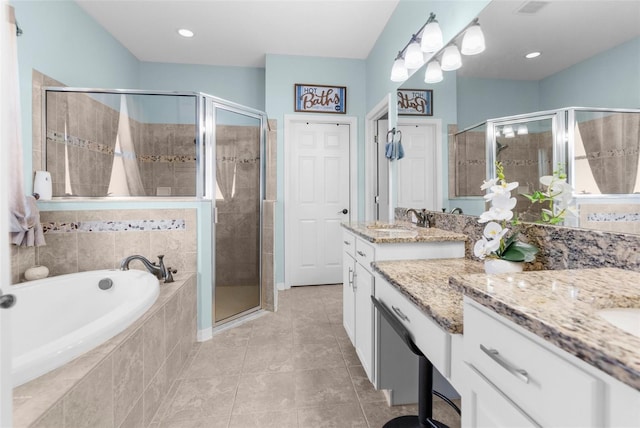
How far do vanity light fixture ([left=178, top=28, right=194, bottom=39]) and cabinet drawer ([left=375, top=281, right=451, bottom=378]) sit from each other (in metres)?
3.23

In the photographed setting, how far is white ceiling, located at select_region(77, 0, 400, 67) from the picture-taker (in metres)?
2.52

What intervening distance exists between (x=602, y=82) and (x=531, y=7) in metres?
0.47

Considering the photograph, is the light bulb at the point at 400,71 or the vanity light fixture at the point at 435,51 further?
the light bulb at the point at 400,71

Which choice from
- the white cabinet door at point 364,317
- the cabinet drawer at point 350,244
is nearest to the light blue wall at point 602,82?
the white cabinet door at point 364,317

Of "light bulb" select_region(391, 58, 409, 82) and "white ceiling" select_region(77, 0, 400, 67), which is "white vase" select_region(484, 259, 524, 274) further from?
"white ceiling" select_region(77, 0, 400, 67)

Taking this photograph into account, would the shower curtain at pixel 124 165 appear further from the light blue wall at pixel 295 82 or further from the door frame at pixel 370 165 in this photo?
the door frame at pixel 370 165

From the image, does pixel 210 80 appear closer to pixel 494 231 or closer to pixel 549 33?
pixel 549 33

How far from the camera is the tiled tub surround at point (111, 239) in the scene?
204 cm

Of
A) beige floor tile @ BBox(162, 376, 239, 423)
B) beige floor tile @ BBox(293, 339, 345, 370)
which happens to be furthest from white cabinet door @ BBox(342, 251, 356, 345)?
beige floor tile @ BBox(162, 376, 239, 423)

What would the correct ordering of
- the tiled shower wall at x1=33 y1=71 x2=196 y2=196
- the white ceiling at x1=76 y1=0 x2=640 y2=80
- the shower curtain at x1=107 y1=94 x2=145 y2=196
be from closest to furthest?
1. the white ceiling at x1=76 y1=0 x2=640 y2=80
2. the tiled shower wall at x1=33 y1=71 x2=196 y2=196
3. the shower curtain at x1=107 y1=94 x2=145 y2=196

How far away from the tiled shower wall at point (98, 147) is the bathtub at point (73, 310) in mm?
750

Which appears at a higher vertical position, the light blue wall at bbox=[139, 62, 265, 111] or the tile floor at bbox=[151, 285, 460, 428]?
the light blue wall at bbox=[139, 62, 265, 111]

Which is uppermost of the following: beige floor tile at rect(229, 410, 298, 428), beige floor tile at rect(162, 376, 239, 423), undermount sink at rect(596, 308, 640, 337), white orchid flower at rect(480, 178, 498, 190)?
white orchid flower at rect(480, 178, 498, 190)

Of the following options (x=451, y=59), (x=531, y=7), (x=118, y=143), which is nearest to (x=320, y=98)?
(x=451, y=59)
